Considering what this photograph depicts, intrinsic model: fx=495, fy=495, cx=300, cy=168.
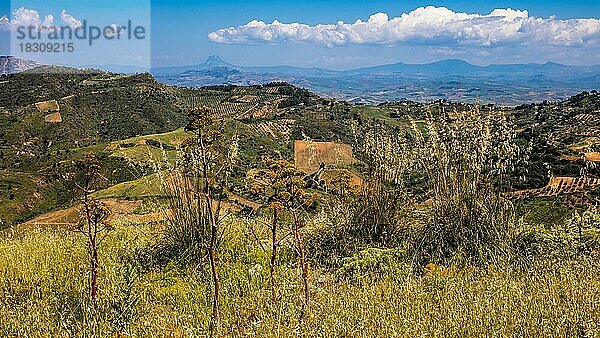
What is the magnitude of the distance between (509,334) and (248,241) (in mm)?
3654

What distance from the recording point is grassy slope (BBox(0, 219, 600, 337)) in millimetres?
3479

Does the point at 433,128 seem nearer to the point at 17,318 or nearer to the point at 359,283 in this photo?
the point at 359,283

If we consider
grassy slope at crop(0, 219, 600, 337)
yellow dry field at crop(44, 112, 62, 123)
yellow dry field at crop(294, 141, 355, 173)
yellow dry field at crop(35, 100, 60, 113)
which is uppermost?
yellow dry field at crop(294, 141, 355, 173)

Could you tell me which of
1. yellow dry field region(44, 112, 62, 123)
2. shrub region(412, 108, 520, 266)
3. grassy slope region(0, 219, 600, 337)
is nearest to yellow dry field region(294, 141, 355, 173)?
shrub region(412, 108, 520, 266)

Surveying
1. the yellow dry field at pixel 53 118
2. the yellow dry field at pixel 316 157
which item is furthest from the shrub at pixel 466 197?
the yellow dry field at pixel 53 118

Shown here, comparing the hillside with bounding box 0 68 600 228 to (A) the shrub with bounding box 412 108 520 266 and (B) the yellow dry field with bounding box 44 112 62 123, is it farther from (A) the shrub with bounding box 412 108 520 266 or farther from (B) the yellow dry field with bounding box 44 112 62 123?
(A) the shrub with bounding box 412 108 520 266

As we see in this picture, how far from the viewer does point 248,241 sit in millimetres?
6289

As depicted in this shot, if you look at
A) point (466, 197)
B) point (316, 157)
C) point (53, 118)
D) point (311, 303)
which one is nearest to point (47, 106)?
point (53, 118)

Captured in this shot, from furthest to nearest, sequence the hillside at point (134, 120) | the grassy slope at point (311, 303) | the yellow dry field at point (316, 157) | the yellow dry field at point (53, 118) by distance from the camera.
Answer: the yellow dry field at point (53, 118) < the hillside at point (134, 120) < the yellow dry field at point (316, 157) < the grassy slope at point (311, 303)

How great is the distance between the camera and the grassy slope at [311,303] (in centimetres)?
348

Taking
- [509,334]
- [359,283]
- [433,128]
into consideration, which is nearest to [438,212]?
[433,128]

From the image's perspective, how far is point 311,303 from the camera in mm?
4125

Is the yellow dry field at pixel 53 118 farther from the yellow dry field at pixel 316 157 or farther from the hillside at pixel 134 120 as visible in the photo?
the yellow dry field at pixel 316 157

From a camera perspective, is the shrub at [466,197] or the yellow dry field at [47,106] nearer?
the shrub at [466,197]
